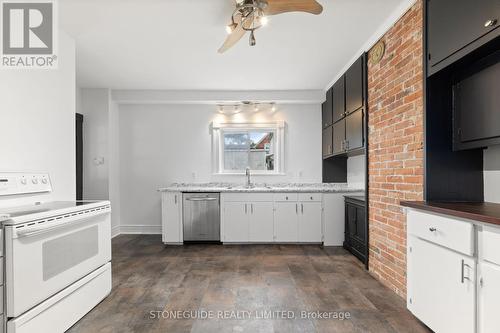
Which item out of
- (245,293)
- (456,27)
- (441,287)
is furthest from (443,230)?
(245,293)

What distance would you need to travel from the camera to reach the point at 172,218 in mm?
4301

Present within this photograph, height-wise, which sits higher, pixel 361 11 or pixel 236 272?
pixel 361 11

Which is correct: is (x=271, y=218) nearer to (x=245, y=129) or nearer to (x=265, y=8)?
(x=245, y=129)

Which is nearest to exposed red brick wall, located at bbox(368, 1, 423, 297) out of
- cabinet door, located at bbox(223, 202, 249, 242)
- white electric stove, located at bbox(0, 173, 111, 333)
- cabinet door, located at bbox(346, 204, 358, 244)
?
cabinet door, located at bbox(346, 204, 358, 244)

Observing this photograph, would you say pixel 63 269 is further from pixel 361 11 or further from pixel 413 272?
pixel 361 11

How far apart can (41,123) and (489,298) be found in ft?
10.5

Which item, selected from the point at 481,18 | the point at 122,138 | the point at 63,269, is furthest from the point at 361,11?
the point at 122,138

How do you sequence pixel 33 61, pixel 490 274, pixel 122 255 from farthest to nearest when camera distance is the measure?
pixel 122 255
pixel 33 61
pixel 490 274

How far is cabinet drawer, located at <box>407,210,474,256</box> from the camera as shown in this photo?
1.47 meters

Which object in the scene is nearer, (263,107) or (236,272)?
(236,272)

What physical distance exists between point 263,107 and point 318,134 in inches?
42.5

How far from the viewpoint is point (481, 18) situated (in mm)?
1535

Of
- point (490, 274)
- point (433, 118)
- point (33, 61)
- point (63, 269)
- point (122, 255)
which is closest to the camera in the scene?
point (490, 274)

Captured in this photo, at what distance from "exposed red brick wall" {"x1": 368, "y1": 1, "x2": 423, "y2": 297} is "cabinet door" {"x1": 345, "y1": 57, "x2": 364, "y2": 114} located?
0.65 feet
